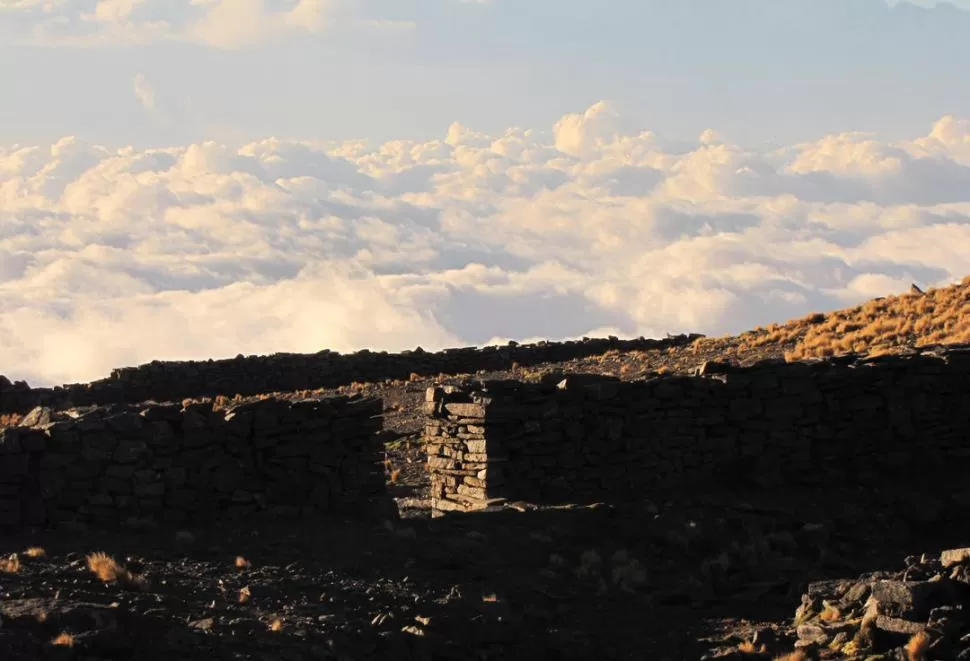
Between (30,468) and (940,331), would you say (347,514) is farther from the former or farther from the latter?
(940,331)

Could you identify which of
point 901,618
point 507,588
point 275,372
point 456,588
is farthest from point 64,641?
point 275,372

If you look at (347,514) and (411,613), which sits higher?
(347,514)

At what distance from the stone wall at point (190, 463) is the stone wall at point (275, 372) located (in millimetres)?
13471

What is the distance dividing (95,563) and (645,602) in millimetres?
6609

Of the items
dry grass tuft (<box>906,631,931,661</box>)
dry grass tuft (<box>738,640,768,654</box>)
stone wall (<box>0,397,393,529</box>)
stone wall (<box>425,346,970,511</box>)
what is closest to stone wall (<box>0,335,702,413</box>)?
stone wall (<box>0,397,393,529</box>)

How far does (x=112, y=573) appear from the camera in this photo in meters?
12.5

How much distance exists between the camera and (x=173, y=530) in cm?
1543

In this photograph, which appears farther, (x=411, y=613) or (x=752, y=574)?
(x=752, y=574)

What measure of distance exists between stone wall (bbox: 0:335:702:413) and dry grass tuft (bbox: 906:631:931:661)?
22.1m

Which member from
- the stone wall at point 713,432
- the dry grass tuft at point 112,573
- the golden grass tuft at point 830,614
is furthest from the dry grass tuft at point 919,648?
the dry grass tuft at point 112,573

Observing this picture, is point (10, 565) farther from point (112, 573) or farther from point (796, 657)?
point (796, 657)

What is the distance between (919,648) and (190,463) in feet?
31.5

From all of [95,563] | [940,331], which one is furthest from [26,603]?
[940,331]

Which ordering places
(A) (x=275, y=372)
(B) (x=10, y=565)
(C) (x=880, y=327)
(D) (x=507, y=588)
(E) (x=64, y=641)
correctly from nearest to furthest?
(E) (x=64, y=641) < (B) (x=10, y=565) < (D) (x=507, y=588) < (C) (x=880, y=327) < (A) (x=275, y=372)
